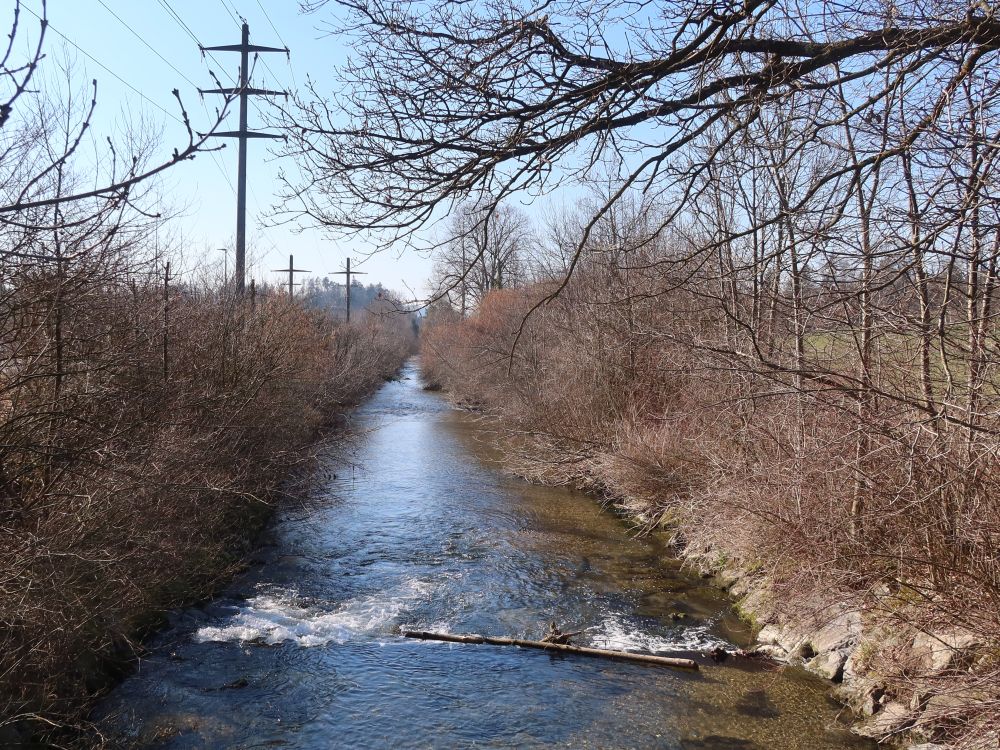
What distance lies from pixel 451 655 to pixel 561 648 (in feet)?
3.68

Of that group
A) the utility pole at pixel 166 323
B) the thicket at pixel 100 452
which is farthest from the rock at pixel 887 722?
the utility pole at pixel 166 323

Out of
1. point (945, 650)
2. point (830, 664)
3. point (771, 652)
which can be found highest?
point (945, 650)

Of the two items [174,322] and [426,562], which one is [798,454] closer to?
[426,562]

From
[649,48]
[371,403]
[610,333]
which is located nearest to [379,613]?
[649,48]

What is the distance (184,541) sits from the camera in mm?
8898

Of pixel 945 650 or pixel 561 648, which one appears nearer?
pixel 945 650

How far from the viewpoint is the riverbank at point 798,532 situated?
568cm

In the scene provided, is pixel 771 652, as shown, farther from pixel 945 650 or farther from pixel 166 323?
pixel 166 323

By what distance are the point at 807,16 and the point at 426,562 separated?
8.05 m

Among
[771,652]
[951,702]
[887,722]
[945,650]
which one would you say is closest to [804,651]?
[771,652]

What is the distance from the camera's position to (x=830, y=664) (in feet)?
23.9

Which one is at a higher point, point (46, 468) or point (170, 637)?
point (46, 468)

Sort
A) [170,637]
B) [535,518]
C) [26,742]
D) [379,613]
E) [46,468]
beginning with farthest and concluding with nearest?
[535,518], [379,613], [170,637], [46,468], [26,742]

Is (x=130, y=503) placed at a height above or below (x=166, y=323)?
below
